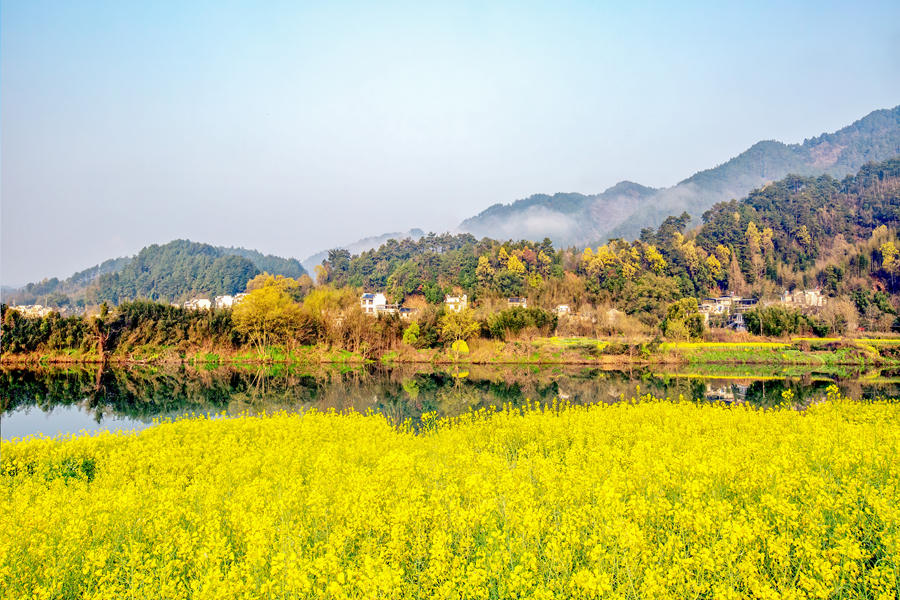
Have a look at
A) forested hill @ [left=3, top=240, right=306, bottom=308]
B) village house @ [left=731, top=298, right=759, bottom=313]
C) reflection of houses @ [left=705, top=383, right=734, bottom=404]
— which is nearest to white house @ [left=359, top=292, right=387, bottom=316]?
village house @ [left=731, top=298, right=759, bottom=313]

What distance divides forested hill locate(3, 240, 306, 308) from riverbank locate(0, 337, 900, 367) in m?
Answer: 80.1

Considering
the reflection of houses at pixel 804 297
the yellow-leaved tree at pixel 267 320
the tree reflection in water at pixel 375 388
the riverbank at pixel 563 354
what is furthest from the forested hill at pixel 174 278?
the reflection of houses at pixel 804 297

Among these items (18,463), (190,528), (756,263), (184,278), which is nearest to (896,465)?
(190,528)

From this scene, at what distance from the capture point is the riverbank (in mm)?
37562

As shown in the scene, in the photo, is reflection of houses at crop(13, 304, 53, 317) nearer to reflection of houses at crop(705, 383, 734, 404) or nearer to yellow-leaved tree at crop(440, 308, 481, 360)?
yellow-leaved tree at crop(440, 308, 481, 360)

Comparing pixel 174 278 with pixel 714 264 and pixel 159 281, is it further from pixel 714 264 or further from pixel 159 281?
pixel 714 264

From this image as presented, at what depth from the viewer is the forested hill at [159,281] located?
117625mm

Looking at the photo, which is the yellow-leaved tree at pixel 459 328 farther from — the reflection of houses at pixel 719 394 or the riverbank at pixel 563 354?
the reflection of houses at pixel 719 394

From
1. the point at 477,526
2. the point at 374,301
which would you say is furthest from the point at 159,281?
the point at 477,526

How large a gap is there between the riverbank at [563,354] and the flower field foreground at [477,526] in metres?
32.5

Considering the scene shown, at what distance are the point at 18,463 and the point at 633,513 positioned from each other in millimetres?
9741

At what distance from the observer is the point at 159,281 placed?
127562 mm

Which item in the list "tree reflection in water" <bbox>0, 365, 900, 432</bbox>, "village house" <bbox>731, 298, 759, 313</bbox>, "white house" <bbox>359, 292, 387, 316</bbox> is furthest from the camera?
"white house" <bbox>359, 292, 387, 316</bbox>

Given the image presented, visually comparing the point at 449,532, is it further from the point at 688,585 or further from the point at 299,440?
the point at 299,440
